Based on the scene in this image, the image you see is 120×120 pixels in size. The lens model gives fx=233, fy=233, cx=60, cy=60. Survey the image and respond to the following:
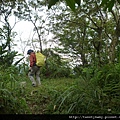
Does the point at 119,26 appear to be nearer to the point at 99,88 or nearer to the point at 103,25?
the point at 103,25

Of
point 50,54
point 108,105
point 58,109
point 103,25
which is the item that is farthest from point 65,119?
point 50,54

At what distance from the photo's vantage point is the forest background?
3404 millimetres

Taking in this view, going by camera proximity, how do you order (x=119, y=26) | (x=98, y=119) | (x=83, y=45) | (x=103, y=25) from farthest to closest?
1. (x=83, y=45)
2. (x=103, y=25)
3. (x=119, y=26)
4. (x=98, y=119)

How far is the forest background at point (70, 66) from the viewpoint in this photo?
3.40m

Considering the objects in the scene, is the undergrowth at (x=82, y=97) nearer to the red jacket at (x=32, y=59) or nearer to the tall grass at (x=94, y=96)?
the tall grass at (x=94, y=96)

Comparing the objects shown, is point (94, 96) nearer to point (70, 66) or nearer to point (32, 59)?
point (32, 59)

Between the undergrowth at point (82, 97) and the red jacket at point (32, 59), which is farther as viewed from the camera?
the red jacket at point (32, 59)

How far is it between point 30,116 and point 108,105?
1.14 meters

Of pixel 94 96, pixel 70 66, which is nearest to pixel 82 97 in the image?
pixel 94 96

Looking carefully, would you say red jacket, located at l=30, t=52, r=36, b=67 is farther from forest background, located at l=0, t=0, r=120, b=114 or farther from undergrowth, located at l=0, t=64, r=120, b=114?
undergrowth, located at l=0, t=64, r=120, b=114

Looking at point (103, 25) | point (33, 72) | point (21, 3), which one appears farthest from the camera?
point (21, 3)

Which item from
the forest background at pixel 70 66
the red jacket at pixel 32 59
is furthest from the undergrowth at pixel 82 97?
the red jacket at pixel 32 59

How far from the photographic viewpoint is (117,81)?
374cm

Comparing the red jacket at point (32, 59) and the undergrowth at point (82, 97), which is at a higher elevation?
the red jacket at point (32, 59)
